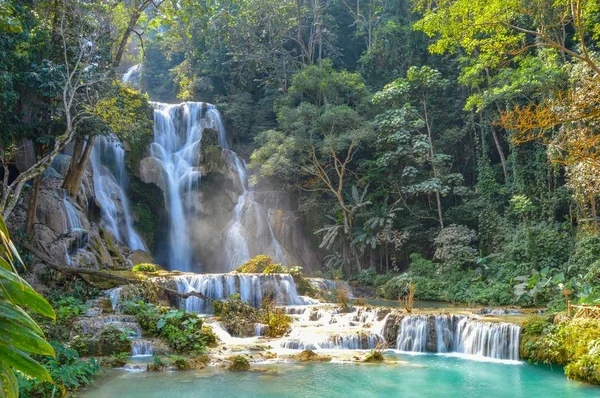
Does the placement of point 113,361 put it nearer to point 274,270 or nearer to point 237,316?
point 237,316

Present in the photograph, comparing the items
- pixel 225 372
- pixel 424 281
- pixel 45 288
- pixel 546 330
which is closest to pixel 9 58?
pixel 45 288

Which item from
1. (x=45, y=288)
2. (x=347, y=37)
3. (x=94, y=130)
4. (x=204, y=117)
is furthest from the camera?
(x=347, y=37)

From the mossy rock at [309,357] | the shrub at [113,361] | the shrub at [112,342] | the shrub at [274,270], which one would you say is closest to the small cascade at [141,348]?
the shrub at [112,342]

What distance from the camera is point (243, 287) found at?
16.2m

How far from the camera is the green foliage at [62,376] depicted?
623 cm

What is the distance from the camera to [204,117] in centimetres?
2712

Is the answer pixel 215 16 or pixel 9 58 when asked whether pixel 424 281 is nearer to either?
pixel 9 58

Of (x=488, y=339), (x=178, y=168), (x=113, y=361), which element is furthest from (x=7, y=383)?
(x=178, y=168)

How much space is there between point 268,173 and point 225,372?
14.3 m

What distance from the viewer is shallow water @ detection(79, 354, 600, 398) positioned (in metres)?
7.61

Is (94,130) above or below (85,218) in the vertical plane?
above

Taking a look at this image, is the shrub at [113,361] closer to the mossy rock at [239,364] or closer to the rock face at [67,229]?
the mossy rock at [239,364]

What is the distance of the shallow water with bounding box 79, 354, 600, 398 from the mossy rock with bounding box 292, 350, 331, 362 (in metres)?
0.26

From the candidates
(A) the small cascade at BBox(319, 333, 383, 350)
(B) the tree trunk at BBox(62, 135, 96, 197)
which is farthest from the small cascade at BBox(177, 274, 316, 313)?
(B) the tree trunk at BBox(62, 135, 96, 197)
